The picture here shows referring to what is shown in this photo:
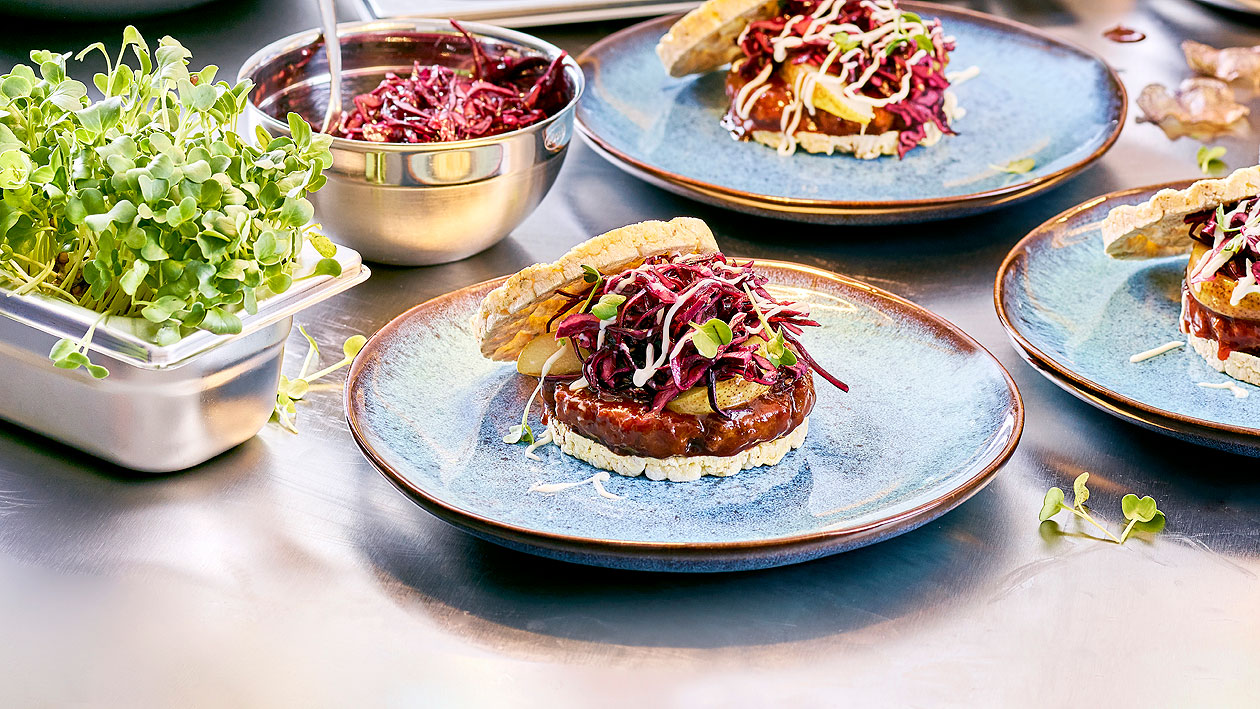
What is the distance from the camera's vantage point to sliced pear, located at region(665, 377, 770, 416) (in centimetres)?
158

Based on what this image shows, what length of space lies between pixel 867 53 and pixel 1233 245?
39.6 inches

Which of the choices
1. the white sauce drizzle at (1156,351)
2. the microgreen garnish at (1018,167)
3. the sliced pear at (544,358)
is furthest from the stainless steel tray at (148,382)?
Answer: the microgreen garnish at (1018,167)

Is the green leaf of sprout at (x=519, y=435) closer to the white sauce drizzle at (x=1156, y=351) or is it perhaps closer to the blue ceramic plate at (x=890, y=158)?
the blue ceramic plate at (x=890, y=158)

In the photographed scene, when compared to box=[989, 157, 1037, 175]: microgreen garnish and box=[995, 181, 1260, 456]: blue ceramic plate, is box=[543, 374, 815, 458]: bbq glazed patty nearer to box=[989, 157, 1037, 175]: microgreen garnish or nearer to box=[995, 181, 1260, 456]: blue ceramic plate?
box=[995, 181, 1260, 456]: blue ceramic plate

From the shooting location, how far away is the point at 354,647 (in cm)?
135

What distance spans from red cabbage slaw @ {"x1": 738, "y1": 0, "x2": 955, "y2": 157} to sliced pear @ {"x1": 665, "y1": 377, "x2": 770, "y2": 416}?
113cm

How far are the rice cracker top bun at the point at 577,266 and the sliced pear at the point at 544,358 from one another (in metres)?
0.06

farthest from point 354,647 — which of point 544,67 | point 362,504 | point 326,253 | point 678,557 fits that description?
point 544,67

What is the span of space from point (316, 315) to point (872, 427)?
97cm

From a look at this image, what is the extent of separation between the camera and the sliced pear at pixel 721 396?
1.58m

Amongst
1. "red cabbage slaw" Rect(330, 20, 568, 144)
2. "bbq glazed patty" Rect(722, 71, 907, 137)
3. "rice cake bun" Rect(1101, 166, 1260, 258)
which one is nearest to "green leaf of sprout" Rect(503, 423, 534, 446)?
"red cabbage slaw" Rect(330, 20, 568, 144)

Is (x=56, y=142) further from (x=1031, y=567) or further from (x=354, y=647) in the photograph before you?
(x=1031, y=567)

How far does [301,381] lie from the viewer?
1.78 m

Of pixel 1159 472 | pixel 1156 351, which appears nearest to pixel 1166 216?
pixel 1156 351
